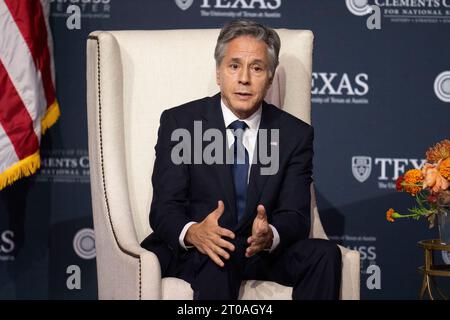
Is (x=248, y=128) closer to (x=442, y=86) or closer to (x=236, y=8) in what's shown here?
(x=236, y=8)

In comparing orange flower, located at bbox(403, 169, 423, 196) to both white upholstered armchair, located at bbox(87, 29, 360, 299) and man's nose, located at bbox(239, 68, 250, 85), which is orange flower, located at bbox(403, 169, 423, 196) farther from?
man's nose, located at bbox(239, 68, 250, 85)

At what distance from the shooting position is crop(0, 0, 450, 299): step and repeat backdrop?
14.6ft

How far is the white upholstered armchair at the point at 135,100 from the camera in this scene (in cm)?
305

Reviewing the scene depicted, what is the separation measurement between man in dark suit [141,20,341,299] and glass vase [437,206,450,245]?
698 mm

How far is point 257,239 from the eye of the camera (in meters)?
2.68

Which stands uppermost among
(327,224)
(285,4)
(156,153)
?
(285,4)

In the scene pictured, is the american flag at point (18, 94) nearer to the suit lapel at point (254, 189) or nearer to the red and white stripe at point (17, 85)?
the red and white stripe at point (17, 85)

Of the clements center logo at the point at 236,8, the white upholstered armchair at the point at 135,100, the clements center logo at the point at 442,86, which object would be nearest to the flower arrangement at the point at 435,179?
the white upholstered armchair at the point at 135,100

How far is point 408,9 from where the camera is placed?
4.47m

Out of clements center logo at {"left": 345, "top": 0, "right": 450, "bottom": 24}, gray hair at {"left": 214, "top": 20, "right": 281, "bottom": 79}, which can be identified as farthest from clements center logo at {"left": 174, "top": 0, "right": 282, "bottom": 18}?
→ gray hair at {"left": 214, "top": 20, "right": 281, "bottom": 79}

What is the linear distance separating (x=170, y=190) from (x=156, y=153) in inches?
8.3

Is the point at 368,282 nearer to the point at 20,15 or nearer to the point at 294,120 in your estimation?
the point at 294,120
